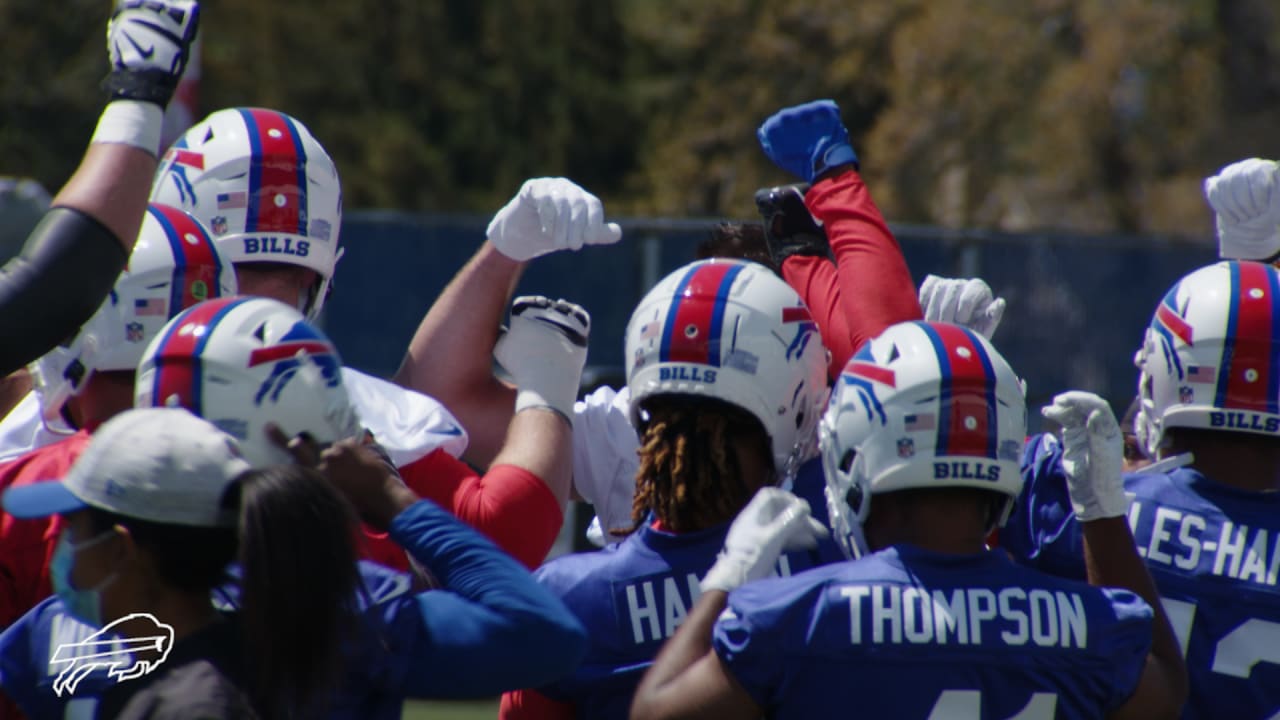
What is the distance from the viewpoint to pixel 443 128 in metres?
24.2

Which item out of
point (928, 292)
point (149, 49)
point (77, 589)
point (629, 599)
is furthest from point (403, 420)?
point (928, 292)

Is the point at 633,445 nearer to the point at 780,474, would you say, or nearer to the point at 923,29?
the point at 780,474

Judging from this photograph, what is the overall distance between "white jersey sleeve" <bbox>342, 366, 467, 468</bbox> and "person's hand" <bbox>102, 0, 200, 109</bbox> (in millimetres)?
673

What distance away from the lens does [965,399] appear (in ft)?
9.27

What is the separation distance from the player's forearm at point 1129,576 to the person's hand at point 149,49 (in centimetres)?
183

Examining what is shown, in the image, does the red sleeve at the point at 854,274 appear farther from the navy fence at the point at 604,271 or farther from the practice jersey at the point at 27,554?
the navy fence at the point at 604,271

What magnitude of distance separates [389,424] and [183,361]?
0.72 meters

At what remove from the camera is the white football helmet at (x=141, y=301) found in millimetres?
3051

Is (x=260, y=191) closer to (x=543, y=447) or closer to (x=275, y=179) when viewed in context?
(x=275, y=179)

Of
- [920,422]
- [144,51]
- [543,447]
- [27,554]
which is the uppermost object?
[144,51]

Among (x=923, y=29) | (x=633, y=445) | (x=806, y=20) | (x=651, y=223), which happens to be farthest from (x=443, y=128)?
(x=633, y=445)

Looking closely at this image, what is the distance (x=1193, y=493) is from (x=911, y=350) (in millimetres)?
852

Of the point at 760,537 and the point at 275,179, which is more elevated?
the point at 275,179

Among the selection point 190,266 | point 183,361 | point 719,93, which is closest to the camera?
point 183,361
